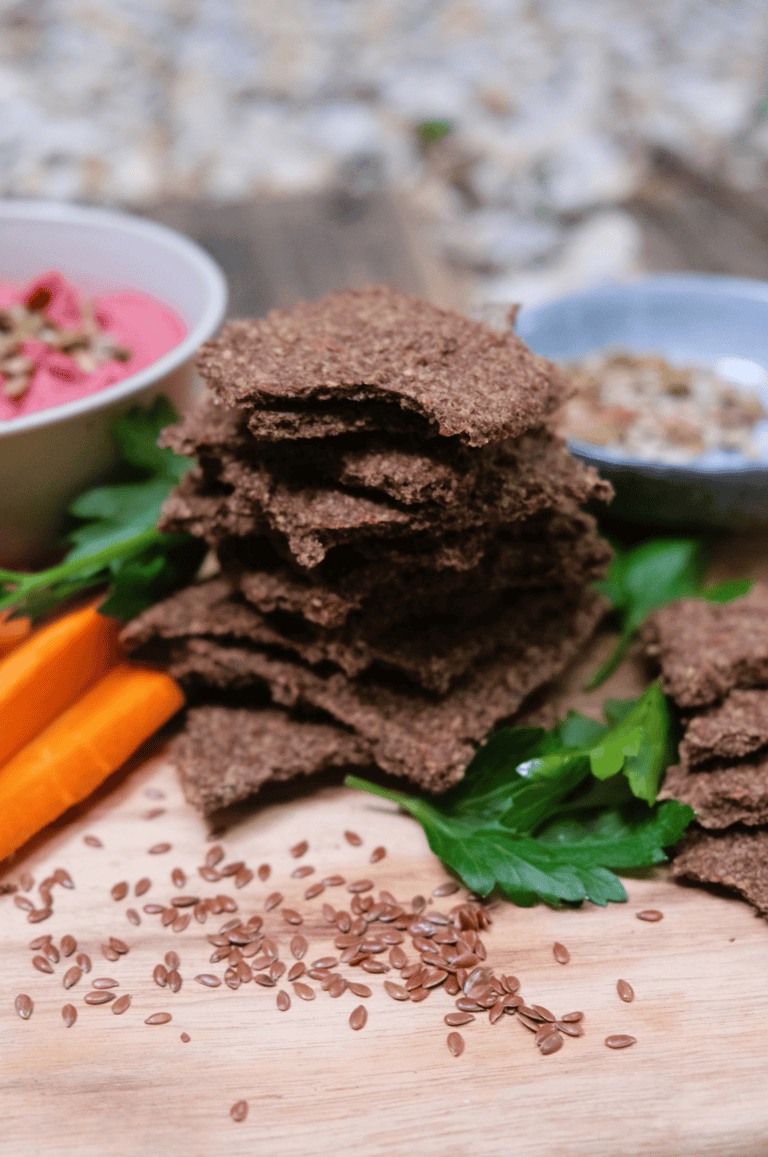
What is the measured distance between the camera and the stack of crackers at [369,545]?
1742mm

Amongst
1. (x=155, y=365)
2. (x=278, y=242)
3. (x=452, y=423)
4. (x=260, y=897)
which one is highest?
(x=452, y=423)

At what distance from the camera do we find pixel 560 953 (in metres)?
1.80

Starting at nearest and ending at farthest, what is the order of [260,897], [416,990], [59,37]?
[416,990] < [260,897] < [59,37]

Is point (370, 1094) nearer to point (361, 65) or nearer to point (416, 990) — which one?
point (416, 990)

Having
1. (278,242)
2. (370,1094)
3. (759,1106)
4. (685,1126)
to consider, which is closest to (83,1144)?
(370,1094)

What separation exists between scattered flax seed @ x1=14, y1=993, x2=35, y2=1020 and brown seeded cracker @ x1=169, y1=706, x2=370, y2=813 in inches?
18.4

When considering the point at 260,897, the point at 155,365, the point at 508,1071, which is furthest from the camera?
the point at 155,365

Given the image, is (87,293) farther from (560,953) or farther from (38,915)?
(560,953)

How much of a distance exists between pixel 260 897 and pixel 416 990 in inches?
15.2

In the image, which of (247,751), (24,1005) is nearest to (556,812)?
(247,751)

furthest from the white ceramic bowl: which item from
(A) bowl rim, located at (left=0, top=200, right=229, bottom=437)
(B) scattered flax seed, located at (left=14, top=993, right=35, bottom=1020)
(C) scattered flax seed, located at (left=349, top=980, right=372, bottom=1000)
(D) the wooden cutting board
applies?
(C) scattered flax seed, located at (left=349, top=980, right=372, bottom=1000)

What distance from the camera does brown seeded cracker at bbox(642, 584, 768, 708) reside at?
1.95 meters

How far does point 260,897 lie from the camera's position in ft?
6.37

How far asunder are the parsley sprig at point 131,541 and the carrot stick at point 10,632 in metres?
0.03
